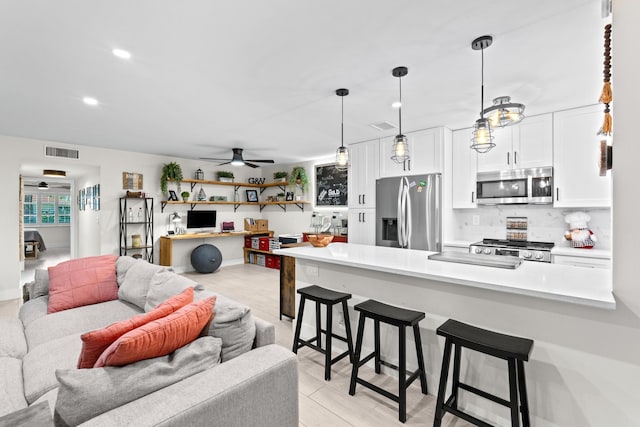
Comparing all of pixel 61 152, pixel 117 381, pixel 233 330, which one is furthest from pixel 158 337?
pixel 61 152

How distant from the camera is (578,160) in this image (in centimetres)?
333

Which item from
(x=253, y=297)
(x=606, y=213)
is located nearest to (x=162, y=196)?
Result: (x=253, y=297)

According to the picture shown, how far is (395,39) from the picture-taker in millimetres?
2029

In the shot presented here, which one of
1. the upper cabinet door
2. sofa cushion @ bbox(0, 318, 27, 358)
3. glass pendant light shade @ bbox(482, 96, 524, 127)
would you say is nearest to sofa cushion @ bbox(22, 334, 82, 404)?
sofa cushion @ bbox(0, 318, 27, 358)

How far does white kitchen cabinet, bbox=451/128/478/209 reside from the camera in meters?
4.07

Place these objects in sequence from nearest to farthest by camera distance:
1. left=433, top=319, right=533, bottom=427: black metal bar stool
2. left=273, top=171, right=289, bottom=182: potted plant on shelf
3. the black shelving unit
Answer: left=433, top=319, right=533, bottom=427: black metal bar stool
the black shelving unit
left=273, top=171, right=289, bottom=182: potted plant on shelf

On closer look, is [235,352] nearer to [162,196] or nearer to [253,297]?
[253,297]

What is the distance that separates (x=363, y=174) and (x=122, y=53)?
3.45 metres

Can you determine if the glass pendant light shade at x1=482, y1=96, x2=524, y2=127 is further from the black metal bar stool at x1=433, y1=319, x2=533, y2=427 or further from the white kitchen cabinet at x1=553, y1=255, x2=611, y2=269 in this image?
the white kitchen cabinet at x1=553, y1=255, x2=611, y2=269

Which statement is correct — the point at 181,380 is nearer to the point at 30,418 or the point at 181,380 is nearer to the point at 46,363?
the point at 30,418

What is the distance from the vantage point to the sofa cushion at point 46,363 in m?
1.52

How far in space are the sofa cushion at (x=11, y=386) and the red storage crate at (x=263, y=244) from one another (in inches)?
199

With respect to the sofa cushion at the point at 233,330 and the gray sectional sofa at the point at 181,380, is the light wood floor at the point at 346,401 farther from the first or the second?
the sofa cushion at the point at 233,330

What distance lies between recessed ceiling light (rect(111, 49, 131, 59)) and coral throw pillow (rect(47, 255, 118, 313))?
6.17 feet
